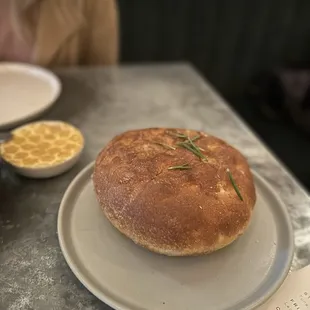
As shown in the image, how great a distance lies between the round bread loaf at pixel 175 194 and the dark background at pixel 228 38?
101 centimetres

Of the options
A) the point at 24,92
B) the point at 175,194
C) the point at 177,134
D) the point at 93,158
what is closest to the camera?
the point at 175,194

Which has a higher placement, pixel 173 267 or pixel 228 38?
pixel 173 267

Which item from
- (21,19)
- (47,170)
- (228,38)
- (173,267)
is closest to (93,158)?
(47,170)

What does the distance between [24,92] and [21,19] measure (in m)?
0.20

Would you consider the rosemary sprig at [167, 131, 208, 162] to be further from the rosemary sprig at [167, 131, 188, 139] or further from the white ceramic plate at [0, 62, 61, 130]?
the white ceramic plate at [0, 62, 61, 130]

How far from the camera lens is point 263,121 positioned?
1744mm

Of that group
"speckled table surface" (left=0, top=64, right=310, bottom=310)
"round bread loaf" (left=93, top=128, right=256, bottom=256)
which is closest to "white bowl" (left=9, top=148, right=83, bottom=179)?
"speckled table surface" (left=0, top=64, right=310, bottom=310)

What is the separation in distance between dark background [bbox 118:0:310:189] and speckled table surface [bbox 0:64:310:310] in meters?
0.53

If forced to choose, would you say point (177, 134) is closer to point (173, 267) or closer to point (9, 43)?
point (173, 267)

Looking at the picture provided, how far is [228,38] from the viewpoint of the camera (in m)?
1.84

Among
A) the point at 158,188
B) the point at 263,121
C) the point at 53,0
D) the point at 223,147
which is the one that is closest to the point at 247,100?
the point at 263,121

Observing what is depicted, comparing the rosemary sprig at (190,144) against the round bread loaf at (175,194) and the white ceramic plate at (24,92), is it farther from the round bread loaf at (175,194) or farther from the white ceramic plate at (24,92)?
the white ceramic plate at (24,92)

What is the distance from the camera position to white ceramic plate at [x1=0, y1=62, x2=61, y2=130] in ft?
3.10

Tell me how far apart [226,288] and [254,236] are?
4.5 inches
